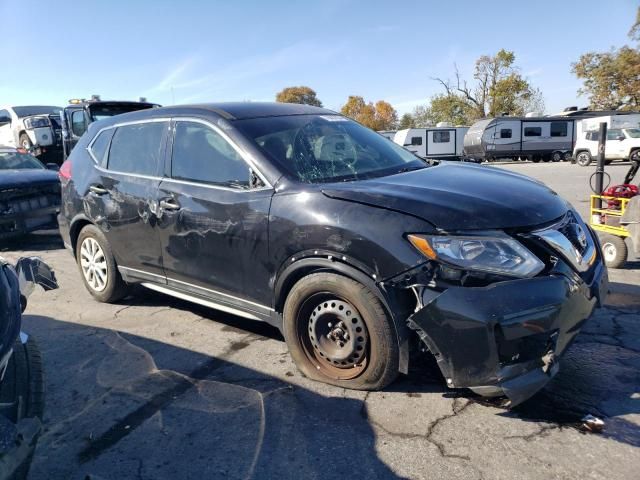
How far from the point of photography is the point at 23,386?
225 cm

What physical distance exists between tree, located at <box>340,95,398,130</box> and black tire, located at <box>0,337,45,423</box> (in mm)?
83920

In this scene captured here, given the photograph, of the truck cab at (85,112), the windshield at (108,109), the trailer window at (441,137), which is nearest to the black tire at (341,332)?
the truck cab at (85,112)

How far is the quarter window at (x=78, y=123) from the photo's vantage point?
11470 mm

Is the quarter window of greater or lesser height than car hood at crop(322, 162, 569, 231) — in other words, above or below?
above

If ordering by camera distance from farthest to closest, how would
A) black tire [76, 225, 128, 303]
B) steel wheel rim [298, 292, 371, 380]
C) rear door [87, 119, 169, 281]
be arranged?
1. black tire [76, 225, 128, 303]
2. rear door [87, 119, 169, 281]
3. steel wheel rim [298, 292, 371, 380]

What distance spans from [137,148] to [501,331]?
3.43m

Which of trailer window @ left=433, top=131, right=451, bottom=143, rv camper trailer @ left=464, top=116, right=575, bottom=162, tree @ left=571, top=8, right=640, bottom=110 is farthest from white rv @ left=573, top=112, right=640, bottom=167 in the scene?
tree @ left=571, top=8, right=640, bottom=110

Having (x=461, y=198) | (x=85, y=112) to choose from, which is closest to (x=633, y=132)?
(x=85, y=112)

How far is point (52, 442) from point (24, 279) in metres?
1.00

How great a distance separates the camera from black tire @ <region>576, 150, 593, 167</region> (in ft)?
87.9

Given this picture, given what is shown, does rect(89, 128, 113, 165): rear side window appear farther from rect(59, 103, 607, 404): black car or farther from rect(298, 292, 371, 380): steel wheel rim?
rect(298, 292, 371, 380): steel wheel rim

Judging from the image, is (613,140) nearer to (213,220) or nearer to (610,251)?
(610,251)

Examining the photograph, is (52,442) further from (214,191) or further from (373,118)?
(373,118)

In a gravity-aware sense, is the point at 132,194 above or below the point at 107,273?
above
